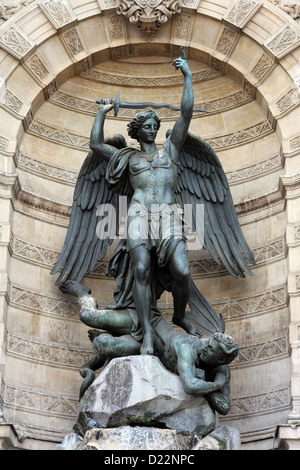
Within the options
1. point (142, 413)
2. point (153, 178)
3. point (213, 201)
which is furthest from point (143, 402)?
point (213, 201)

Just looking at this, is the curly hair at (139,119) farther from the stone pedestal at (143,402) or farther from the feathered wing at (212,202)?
the stone pedestal at (143,402)

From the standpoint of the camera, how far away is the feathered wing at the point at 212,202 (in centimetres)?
1163

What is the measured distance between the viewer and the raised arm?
432 inches

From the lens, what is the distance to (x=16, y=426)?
10.9 meters

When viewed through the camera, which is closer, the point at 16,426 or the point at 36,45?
the point at 16,426

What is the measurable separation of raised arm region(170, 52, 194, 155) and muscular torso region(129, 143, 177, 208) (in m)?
0.16

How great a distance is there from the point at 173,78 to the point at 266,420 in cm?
421

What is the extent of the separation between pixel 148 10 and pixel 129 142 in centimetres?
155

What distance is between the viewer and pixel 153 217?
1079 centimetres

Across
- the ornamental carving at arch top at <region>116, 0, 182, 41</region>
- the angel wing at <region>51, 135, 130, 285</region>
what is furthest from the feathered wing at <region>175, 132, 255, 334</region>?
the ornamental carving at arch top at <region>116, 0, 182, 41</region>

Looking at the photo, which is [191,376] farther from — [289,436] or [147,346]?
[289,436]

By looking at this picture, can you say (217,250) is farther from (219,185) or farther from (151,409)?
(151,409)
